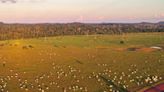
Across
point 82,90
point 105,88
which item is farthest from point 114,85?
point 82,90

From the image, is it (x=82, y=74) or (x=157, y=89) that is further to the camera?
(x=82, y=74)

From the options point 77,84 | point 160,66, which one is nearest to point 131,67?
point 160,66

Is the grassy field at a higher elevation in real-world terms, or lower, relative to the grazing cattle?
lower

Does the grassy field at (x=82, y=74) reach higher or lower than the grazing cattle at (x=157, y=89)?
lower

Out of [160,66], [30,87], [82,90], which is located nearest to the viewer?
[82,90]

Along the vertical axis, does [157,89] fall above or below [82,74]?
above

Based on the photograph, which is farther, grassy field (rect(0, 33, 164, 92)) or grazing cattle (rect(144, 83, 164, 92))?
grassy field (rect(0, 33, 164, 92))

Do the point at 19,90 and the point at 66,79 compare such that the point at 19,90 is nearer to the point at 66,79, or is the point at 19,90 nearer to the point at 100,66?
the point at 66,79

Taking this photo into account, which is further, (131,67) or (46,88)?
Result: (131,67)

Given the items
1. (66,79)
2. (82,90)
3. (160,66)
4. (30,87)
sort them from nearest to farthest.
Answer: (82,90) < (30,87) < (66,79) < (160,66)

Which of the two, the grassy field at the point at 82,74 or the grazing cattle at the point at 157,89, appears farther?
the grassy field at the point at 82,74
